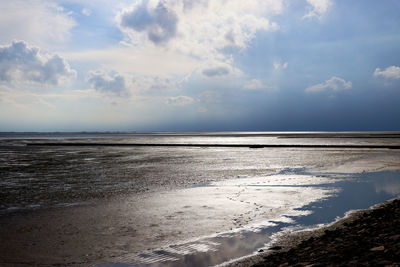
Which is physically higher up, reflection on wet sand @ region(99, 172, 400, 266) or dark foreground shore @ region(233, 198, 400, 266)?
dark foreground shore @ region(233, 198, 400, 266)

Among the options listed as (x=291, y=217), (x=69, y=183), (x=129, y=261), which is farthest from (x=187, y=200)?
(x=69, y=183)

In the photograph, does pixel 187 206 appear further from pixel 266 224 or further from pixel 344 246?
pixel 344 246

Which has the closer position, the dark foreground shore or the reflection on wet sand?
the dark foreground shore

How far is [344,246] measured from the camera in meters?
6.32

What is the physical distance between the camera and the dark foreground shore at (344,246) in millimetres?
5406

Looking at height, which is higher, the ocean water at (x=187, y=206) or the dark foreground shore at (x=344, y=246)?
the dark foreground shore at (x=344, y=246)

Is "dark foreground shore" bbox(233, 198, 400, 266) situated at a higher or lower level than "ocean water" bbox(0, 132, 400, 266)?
higher

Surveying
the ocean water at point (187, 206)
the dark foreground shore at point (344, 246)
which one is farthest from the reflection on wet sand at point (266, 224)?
the dark foreground shore at point (344, 246)

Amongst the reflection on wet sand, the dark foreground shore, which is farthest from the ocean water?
the dark foreground shore

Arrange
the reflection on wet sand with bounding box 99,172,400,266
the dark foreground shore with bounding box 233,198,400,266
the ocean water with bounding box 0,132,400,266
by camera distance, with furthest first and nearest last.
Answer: the ocean water with bounding box 0,132,400,266, the reflection on wet sand with bounding box 99,172,400,266, the dark foreground shore with bounding box 233,198,400,266

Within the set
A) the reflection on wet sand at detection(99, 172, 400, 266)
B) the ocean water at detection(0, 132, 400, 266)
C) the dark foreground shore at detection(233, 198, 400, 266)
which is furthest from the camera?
the ocean water at detection(0, 132, 400, 266)

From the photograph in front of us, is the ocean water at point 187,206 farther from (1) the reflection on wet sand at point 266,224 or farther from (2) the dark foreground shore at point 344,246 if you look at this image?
(2) the dark foreground shore at point 344,246

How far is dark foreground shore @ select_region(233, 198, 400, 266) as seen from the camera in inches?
213

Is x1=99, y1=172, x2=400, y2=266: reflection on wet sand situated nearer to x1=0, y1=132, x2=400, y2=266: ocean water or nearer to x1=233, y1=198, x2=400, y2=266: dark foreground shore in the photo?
x1=0, y1=132, x2=400, y2=266: ocean water
